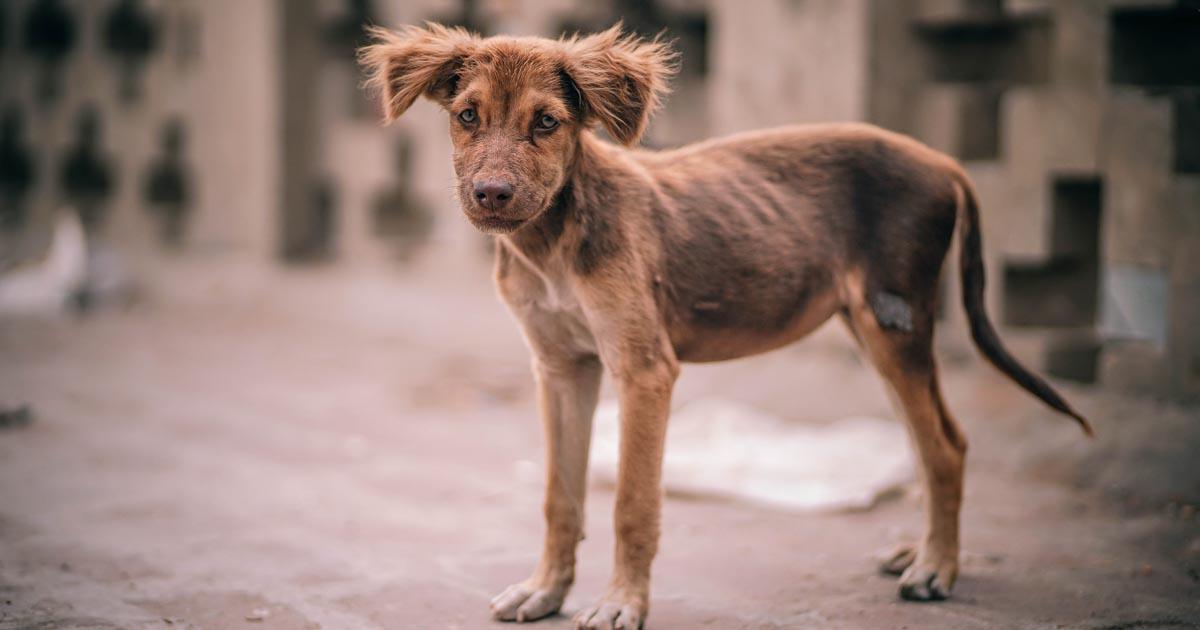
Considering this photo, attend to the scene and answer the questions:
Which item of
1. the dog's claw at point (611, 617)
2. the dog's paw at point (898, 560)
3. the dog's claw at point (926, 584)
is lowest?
the dog's paw at point (898, 560)

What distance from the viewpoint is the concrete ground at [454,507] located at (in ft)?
12.3

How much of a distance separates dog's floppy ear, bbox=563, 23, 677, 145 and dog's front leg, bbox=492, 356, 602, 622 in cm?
75

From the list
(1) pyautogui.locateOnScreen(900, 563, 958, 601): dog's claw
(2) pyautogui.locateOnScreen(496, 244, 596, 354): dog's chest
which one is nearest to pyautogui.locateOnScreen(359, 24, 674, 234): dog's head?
(2) pyautogui.locateOnScreen(496, 244, 596, 354): dog's chest

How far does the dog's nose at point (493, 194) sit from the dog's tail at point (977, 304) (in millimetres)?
1671

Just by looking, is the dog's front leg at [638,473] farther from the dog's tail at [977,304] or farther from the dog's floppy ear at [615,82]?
the dog's tail at [977,304]

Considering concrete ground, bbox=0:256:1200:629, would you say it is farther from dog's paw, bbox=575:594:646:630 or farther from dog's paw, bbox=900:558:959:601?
dog's paw, bbox=575:594:646:630

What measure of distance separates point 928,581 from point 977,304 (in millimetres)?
978

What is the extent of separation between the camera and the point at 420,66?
3.53m

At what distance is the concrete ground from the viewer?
3750 mm

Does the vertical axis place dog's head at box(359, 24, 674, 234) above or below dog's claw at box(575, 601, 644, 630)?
above

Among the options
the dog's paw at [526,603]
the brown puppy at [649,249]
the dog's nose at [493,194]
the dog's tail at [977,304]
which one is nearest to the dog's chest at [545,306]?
the brown puppy at [649,249]

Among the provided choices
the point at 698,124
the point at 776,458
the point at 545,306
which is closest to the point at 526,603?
the point at 545,306

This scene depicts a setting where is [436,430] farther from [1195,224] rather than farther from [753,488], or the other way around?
[1195,224]

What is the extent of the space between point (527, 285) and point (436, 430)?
2784 mm
